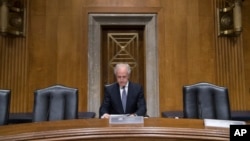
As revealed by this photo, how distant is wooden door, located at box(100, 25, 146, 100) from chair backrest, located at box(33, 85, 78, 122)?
2319mm

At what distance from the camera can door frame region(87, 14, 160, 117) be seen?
16.9 ft

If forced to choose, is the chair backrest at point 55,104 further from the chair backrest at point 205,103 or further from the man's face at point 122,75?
the chair backrest at point 205,103

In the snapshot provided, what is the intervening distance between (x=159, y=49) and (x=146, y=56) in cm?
26

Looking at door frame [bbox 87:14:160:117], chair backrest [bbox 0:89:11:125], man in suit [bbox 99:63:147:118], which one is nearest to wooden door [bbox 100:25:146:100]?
door frame [bbox 87:14:160:117]

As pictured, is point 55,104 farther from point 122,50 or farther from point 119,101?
point 122,50

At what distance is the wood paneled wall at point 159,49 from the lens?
5102 millimetres

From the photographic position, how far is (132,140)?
1649 mm

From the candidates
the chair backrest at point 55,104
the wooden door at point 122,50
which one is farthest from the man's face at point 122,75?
the wooden door at point 122,50

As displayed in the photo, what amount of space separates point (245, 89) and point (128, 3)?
98.7 inches

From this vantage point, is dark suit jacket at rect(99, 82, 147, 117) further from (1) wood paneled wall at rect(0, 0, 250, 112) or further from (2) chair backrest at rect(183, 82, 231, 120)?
(1) wood paneled wall at rect(0, 0, 250, 112)

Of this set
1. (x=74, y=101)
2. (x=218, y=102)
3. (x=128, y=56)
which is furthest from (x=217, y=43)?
(x=74, y=101)

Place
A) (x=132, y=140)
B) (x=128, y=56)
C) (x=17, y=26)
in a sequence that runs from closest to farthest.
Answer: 1. (x=132, y=140)
2. (x=17, y=26)
3. (x=128, y=56)

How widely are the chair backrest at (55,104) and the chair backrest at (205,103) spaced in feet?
3.72

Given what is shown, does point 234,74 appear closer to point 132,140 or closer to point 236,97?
point 236,97
